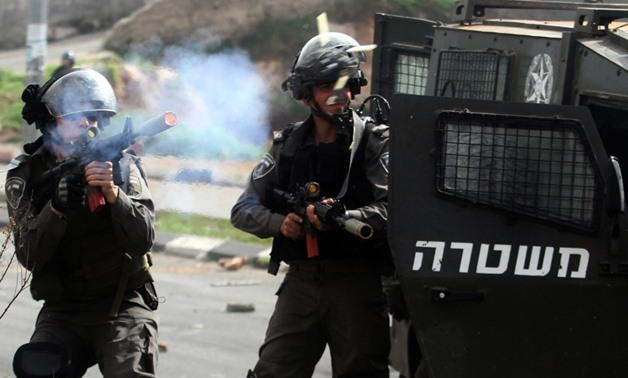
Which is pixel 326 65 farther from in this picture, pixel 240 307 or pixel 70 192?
pixel 240 307

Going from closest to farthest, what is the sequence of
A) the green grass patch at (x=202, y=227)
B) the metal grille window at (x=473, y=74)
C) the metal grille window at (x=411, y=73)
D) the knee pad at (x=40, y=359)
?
the knee pad at (x=40, y=359) < the metal grille window at (x=473, y=74) < the metal grille window at (x=411, y=73) < the green grass patch at (x=202, y=227)

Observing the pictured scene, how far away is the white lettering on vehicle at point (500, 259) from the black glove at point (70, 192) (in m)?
1.23

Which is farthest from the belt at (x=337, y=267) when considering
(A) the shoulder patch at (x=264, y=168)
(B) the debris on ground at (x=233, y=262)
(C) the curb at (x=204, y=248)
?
(C) the curb at (x=204, y=248)

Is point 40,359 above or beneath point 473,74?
beneath

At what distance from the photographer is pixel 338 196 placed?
521 cm

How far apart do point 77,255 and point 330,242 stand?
37.5 inches

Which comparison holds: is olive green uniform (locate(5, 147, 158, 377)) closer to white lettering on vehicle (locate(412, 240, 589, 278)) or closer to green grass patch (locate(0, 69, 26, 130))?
white lettering on vehicle (locate(412, 240, 589, 278))

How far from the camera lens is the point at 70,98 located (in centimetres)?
520

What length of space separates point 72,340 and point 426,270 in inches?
56.6

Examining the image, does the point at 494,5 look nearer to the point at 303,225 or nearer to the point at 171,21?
the point at 303,225

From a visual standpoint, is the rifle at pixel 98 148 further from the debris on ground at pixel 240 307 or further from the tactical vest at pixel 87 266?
the debris on ground at pixel 240 307

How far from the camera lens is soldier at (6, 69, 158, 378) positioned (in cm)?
510

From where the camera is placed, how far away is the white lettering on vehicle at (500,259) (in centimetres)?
464

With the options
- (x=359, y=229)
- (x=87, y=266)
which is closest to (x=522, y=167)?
(x=359, y=229)
